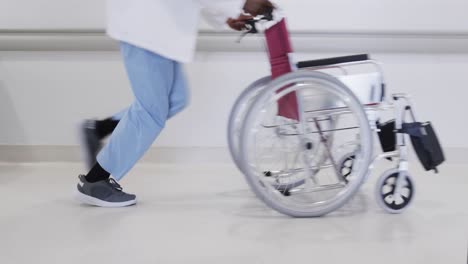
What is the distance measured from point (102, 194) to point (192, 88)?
0.86m

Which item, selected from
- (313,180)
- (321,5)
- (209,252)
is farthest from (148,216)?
(321,5)

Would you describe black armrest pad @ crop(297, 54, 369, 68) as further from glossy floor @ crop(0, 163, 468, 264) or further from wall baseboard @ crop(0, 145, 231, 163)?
wall baseboard @ crop(0, 145, 231, 163)

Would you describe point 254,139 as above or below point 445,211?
above

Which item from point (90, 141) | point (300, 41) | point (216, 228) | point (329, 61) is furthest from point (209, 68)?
point (216, 228)

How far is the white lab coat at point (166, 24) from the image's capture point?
6.66 feet

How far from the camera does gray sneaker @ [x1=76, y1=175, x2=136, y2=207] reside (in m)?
2.28

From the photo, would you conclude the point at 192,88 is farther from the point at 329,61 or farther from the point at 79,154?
the point at 329,61

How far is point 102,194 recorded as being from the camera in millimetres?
2283

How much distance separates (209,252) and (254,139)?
44 cm

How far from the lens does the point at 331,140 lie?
212 cm

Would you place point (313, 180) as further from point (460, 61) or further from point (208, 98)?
point (460, 61)

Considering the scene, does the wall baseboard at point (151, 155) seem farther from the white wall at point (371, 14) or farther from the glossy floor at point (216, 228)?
the white wall at point (371, 14)

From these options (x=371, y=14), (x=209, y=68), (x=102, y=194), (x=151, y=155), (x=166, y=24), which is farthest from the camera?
(x=151, y=155)

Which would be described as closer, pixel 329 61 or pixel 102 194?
pixel 329 61
